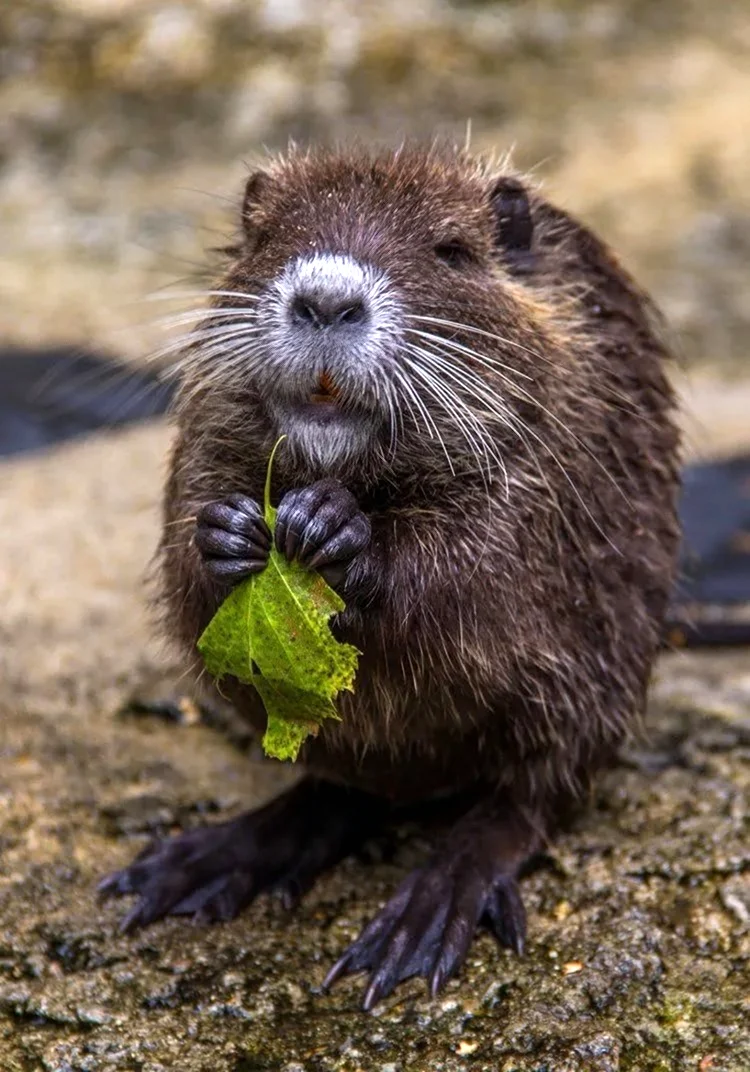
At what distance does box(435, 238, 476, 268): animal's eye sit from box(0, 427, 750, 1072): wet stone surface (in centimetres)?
132

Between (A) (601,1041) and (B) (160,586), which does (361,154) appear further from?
(A) (601,1041)

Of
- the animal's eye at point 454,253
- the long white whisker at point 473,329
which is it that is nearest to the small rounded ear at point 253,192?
the animal's eye at point 454,253

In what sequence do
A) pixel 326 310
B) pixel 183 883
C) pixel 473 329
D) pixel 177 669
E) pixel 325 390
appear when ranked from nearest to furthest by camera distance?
pixel 326 310 < pixel 325 390 < pixel 473 329 < pixel 183 883 < pixel 177 669

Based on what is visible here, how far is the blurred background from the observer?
8.42 metres

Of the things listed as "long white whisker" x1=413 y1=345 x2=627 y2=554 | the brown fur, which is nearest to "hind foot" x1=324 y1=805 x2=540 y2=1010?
the brown fur

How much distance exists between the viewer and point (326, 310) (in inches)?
114

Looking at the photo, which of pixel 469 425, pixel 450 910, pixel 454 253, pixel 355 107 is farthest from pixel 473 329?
pixel 355 107

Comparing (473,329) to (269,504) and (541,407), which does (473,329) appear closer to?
(541,407)

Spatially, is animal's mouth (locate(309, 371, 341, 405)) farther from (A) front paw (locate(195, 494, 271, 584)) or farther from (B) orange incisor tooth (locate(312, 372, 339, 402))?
(A) front paw (locate(195, 494, 271, 584))

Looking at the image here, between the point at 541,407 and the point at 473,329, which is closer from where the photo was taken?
the point at 473,329

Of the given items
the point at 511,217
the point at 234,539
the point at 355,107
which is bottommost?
the point at 234,539

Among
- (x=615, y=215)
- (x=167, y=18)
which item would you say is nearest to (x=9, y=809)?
(x=615, y=215)

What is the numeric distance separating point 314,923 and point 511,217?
158 cm

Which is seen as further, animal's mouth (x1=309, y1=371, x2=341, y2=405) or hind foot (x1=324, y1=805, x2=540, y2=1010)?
hind foot (x1=324, y1=805, x2=540, y2=1010)
